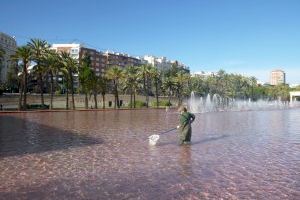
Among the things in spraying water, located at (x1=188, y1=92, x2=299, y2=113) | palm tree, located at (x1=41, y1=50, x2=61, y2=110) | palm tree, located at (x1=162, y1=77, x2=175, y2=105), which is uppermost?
palm tree, located at (x1=41, y1=50, x2=61, y2=110)

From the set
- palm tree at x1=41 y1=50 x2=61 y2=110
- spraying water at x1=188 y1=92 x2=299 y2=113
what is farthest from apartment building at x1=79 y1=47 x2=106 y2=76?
palm tree at x1=41 y1=50 x2=61 y2=110

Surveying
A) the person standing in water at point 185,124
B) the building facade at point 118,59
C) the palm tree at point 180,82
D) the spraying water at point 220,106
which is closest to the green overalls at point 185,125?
the person standing in water at point 185,124

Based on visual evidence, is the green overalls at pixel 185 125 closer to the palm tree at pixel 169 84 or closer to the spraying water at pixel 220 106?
the spraying water at pixel 220 106

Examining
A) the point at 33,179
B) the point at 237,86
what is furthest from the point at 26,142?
the point at 237,86

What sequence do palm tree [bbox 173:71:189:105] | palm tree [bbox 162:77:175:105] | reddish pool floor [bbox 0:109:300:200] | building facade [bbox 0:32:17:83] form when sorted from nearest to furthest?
reddish pool floor [bbox 0:109:300:200] → palm tree [bbox 173:71:189:105] → palm tree [bbox 162:77:175:105] → building facade [bbox 0:32:17:83]

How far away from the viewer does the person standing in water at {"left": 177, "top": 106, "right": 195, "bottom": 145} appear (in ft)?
53.1

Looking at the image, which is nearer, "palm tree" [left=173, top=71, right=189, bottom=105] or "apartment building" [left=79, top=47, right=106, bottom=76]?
"palm tree" [left=173, top=71, right=189, bottom=105]

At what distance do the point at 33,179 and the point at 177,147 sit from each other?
7199mm

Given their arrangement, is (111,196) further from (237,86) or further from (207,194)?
(237,86)

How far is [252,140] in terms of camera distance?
1905 cm

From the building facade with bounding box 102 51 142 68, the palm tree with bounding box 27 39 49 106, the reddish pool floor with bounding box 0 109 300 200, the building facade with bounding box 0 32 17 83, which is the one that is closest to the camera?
the reddish pool floor with bounding box 0 109 300 200

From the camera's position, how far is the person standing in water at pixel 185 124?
16.2 m

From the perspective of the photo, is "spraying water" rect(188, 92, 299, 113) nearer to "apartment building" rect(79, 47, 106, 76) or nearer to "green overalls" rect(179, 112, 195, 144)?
"green overalls" rect(179, 112, 195, 144)

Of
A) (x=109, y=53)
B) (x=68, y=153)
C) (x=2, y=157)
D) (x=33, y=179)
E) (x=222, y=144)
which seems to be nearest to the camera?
(x=33, y=179)
